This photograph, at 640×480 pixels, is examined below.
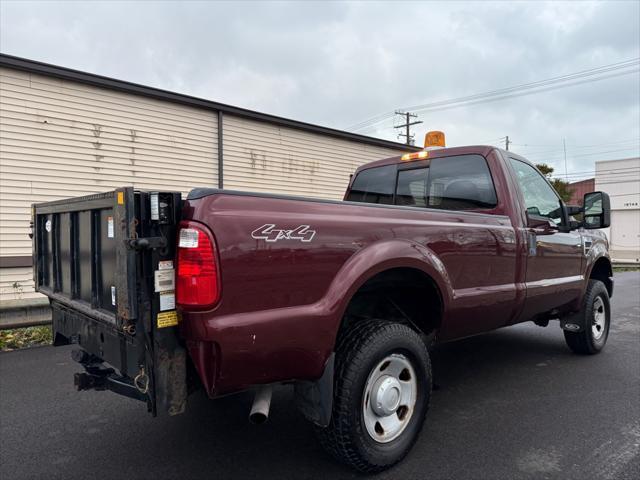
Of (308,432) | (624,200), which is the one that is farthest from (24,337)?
(624,200)

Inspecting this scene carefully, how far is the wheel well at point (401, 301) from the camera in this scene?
114 inches

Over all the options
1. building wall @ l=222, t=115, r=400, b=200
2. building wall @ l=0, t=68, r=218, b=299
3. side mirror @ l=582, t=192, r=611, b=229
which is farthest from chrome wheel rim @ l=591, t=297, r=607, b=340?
building wall @ l=0, t=68, r=218, b=299

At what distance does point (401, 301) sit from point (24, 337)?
5011 millimetres

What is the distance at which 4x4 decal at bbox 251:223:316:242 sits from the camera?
6.90ft

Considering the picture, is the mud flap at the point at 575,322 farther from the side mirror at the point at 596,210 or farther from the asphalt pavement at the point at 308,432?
the side mirror at the point at 596,210

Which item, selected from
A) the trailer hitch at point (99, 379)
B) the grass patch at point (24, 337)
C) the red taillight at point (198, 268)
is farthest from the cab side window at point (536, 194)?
the grass patch at point (24, 337)

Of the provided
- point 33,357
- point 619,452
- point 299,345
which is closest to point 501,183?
point 619,452

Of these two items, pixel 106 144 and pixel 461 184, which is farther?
pixel 106 144

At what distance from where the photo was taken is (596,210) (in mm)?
4543

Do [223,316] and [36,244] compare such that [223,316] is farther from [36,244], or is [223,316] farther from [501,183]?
[501,183]

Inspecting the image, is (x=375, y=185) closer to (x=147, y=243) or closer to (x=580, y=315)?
(x=580, y=315)

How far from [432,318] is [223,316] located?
5.70 feet

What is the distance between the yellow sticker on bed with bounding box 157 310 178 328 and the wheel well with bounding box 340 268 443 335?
1.07 metres

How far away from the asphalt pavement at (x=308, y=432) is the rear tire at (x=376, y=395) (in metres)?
0.19
